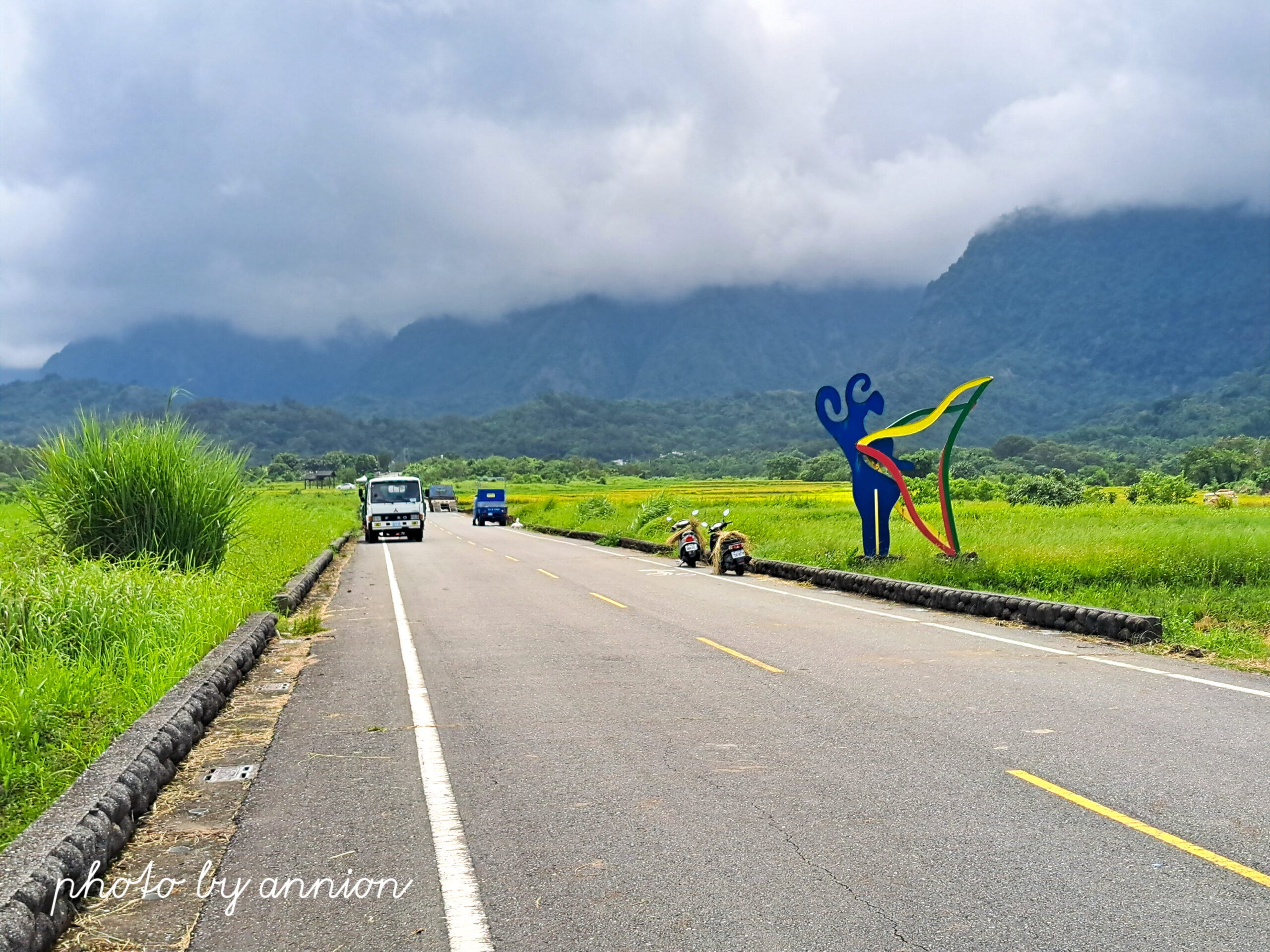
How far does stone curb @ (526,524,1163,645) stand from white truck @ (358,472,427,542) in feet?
68.0

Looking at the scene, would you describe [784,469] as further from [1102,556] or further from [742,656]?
[742,656]

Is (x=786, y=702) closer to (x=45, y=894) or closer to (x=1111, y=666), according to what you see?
(x=1111, y=666)

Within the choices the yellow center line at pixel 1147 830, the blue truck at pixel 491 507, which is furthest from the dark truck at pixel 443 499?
the yellow center line at pixel 1147 830

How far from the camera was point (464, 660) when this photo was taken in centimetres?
1063

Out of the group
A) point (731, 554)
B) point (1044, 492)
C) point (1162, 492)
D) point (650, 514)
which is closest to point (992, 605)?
point (731, 554)

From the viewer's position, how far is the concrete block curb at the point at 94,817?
3.96 meters

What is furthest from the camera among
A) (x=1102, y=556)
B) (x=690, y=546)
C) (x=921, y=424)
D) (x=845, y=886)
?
(x=690, y=546)

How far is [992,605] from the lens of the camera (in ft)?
47.0

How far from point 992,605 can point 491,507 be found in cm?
4746

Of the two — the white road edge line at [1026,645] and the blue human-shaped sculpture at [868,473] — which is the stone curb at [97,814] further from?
the blue human-shaped sculpture at [868,473]

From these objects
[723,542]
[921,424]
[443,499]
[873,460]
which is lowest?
[723,542]

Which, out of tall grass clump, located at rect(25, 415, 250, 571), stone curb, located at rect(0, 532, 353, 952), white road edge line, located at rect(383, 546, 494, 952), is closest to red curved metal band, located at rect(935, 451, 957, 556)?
tall grass clump, located at rect(25, 415, 250, 571)

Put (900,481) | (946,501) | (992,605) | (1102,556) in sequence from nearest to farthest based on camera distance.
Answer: (992,605) < (1102,556) < (946,501) < (900,481)

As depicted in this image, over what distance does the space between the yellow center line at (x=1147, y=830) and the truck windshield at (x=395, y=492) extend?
3544 cm
